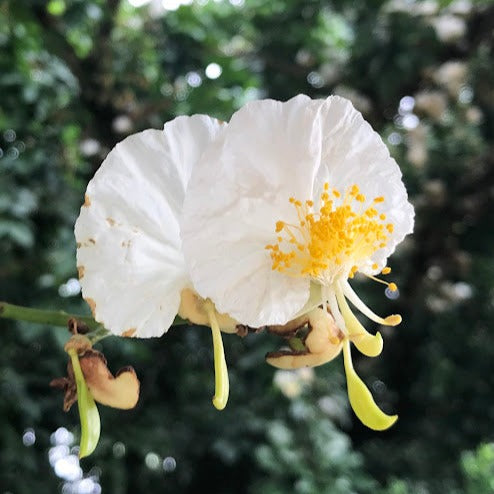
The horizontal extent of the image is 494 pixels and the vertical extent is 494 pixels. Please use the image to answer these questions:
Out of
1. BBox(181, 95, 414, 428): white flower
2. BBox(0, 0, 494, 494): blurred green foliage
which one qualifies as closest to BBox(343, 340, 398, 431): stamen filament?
BBox(181, 95, 414, 428): white flower

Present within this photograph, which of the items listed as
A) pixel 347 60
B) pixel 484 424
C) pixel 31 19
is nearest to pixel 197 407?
pixel 484 424

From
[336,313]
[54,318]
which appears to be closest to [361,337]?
[336,313]

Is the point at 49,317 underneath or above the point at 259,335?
above

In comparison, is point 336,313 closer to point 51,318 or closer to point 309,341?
point 309,341

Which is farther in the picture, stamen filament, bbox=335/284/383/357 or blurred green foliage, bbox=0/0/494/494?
blurred green foliage, bbox=0/0/494/494

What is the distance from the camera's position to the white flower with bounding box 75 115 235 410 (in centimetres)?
27

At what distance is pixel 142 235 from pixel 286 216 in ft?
0.19

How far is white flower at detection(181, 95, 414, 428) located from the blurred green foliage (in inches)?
20.5

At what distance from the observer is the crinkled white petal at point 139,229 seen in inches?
10.7

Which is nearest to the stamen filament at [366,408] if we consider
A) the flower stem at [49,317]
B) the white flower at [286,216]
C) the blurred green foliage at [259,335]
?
the white flower at [286,216]

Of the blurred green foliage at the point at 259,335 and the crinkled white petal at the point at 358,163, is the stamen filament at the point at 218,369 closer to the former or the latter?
the crinkled white petal at the point at 358,163

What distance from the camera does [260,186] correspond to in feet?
0.89

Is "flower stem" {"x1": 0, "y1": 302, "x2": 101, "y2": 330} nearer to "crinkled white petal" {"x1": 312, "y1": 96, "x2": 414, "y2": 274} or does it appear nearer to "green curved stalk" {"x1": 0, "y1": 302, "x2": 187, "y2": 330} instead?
"green curved stalk" {"x1": 0, "y1": 302, "x2": 187, "y2": 330}

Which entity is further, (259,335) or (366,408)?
(259,335)
